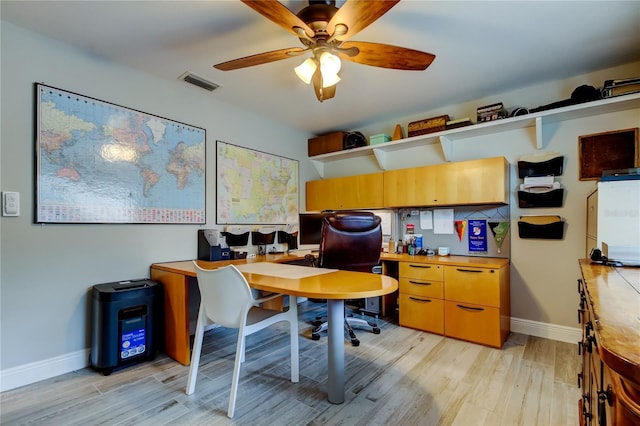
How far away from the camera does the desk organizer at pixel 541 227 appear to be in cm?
279

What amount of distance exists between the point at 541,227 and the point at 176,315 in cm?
335

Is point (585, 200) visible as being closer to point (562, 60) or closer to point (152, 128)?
point (562, 60)

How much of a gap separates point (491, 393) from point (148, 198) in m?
3.04

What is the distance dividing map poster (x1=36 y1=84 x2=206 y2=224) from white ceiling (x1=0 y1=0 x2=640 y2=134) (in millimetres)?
477

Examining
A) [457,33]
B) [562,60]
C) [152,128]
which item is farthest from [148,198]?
[562,60]

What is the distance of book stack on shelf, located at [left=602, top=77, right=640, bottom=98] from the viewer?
2332 millimetres

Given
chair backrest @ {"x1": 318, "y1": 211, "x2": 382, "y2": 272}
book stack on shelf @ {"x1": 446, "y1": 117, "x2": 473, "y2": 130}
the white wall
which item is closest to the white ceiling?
the white wall

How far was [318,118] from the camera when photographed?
3.83m

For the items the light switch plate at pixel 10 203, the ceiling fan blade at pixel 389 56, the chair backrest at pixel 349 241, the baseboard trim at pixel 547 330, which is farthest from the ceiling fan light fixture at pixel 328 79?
the baseboard trim at pixel 547 330

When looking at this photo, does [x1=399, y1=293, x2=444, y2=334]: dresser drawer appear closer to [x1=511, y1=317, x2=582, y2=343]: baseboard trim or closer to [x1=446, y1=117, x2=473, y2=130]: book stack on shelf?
[x1=511, y1=317, x2=582, y2=343]: baseboard trim

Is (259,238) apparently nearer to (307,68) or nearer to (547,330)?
(307,68)

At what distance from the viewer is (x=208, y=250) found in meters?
2.90

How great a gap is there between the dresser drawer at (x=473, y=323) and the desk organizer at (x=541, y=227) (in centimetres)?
89

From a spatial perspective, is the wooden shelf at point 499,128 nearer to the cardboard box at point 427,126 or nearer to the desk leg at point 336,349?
the cardboard box at point 427,126
